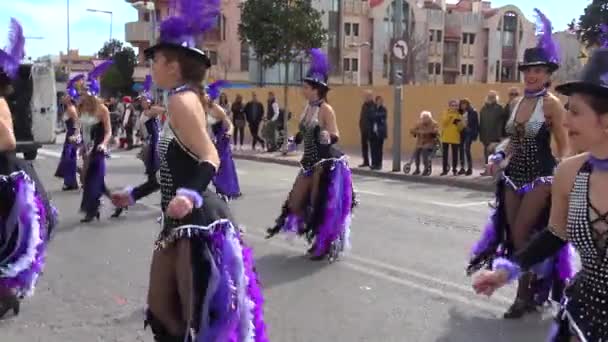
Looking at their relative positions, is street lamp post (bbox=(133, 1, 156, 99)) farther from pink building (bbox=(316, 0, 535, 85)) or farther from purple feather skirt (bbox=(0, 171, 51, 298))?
pink building (bbox=(316, 0, 535, 85))

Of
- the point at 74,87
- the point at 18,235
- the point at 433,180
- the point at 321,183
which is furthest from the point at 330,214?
the point at 433,180

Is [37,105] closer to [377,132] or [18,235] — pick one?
[377,132]

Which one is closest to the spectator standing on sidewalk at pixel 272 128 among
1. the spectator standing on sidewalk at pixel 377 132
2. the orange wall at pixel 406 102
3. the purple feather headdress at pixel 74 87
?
the orange wall at pixel 406 102

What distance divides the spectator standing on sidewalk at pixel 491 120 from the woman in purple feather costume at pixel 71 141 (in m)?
8.15

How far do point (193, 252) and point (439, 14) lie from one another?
60768 mm

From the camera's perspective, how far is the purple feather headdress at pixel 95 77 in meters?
10.1

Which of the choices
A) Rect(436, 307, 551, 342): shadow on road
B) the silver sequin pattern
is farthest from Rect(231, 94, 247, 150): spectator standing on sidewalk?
the silver sequin pattern

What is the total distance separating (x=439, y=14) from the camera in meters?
61.9

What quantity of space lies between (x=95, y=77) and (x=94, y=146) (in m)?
0.94

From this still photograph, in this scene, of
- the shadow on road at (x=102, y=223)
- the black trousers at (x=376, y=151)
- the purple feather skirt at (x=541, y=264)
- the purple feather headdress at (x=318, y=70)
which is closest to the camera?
the purple feather skirt at (x=541, y=264)

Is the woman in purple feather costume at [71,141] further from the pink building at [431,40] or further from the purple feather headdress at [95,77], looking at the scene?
the pink building at [431,40]

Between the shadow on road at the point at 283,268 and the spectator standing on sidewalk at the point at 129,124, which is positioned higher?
the spectator standing on sidewalk at the point at 129,124

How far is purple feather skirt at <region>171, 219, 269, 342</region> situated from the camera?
12.2ft

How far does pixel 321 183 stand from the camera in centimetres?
756
